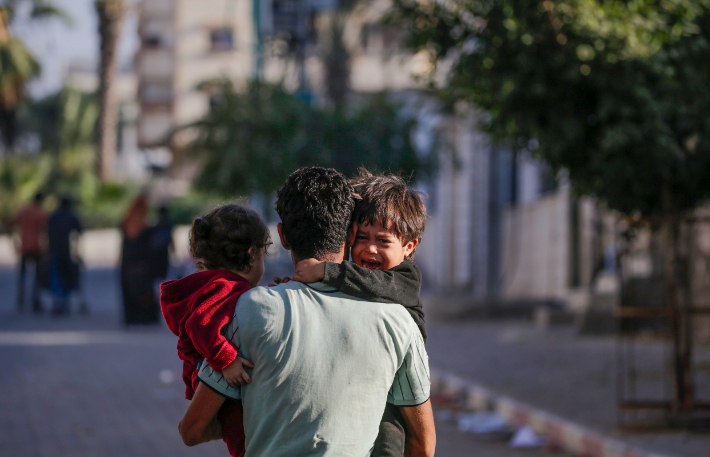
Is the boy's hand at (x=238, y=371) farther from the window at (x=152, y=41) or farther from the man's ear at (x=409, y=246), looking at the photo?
the window at (x=152, y=41)

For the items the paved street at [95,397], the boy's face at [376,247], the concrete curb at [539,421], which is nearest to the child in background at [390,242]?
the boy's face at [376,247]

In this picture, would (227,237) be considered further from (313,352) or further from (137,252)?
(137,252)

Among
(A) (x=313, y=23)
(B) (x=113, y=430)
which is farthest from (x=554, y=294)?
(B) (x=113, y=430)

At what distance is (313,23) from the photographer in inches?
945

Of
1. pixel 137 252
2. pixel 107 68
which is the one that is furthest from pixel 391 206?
pixel 107 68

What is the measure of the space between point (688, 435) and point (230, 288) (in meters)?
5.70

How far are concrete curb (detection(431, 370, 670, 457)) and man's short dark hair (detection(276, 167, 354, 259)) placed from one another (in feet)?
15.2

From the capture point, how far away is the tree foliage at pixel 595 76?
21.4 feet

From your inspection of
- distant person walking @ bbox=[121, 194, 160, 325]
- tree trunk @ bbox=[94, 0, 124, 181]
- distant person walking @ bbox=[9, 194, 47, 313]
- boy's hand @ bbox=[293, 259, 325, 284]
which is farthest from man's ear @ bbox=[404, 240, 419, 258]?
tree trunk @ bbox=[94, 0, 124, 181]

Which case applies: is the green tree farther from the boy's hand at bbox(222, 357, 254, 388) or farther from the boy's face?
the boy's hand at bbox(222, 357, 254, 388)

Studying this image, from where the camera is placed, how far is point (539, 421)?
Result: 7.48 m

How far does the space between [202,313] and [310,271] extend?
27 centimetres

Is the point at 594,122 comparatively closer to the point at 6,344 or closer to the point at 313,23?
the point at 6,344

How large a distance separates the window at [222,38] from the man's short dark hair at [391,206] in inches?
1828
